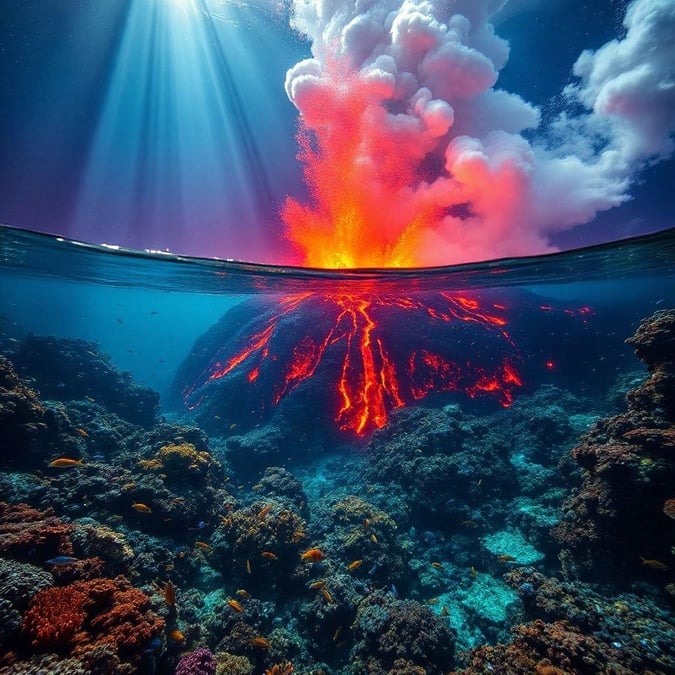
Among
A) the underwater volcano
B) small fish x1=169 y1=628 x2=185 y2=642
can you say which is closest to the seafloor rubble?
small fish x1=169 y1=628 x2=185 y2=642

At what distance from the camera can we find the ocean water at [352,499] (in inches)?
229

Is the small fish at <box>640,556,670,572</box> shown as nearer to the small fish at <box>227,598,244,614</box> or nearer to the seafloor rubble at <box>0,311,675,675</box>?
the seafloor rubble at <box>0,311,675,675</box>

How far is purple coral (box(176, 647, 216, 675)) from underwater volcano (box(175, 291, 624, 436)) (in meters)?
14.4

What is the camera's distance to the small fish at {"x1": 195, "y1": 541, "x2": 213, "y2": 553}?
28.8ft

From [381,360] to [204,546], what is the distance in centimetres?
1603

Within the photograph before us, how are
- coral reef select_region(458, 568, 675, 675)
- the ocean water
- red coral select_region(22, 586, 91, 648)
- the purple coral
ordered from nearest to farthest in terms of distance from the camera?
red coral select_region(22, 586, 91, 648)
coral reef select_region(458, 568, 675, 675)
the purple coral
the ocean water

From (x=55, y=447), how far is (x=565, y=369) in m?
28.7

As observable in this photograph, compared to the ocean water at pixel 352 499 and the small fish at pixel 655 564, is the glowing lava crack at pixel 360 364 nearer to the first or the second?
the ocean water at pixel 352 499

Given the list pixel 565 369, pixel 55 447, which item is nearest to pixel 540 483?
pixel 565 369

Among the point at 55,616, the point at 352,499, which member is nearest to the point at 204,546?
the point at 55,616

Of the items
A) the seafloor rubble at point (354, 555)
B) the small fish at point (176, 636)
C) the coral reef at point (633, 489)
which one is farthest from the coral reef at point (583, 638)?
the small fish at point (176, 636)

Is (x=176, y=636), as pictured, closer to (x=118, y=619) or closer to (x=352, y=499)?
(x=118, y=619)

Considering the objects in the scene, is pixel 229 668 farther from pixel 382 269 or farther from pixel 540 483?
pixel 382 269

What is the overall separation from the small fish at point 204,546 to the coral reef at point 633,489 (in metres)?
9.77
